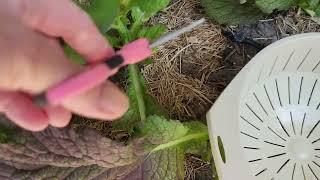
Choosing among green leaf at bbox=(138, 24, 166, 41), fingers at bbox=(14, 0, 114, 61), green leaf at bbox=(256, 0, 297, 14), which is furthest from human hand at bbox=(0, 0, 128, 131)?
green leaf at bbox=(256, 0, 297, 14)

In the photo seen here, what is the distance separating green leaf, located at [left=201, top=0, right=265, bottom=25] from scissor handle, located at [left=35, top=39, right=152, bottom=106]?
611 millimetres

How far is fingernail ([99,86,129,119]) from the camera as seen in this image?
804mm

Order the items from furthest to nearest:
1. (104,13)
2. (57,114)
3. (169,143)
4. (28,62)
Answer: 1. (169,143)
2. (104,13)
3. (57,114)
4. (28,62)

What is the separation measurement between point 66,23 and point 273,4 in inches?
26.3

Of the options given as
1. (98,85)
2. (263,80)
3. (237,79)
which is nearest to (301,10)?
(263,80)

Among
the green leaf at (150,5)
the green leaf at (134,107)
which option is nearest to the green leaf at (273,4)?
the green leaf at (150,5)

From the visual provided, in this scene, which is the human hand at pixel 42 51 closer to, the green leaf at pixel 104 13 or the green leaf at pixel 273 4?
the green leaf at pixel 104 13

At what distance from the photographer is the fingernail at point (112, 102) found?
31.6 inches

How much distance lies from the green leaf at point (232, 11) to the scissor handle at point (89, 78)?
2.00 feet

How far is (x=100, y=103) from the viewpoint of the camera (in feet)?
2.60

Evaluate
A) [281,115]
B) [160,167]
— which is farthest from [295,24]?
[160,167]

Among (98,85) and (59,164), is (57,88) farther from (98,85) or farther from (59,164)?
(59,164)

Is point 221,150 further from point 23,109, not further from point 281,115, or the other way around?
point 23,109

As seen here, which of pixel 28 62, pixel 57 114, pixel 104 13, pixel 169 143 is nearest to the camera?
pixel 28 62
